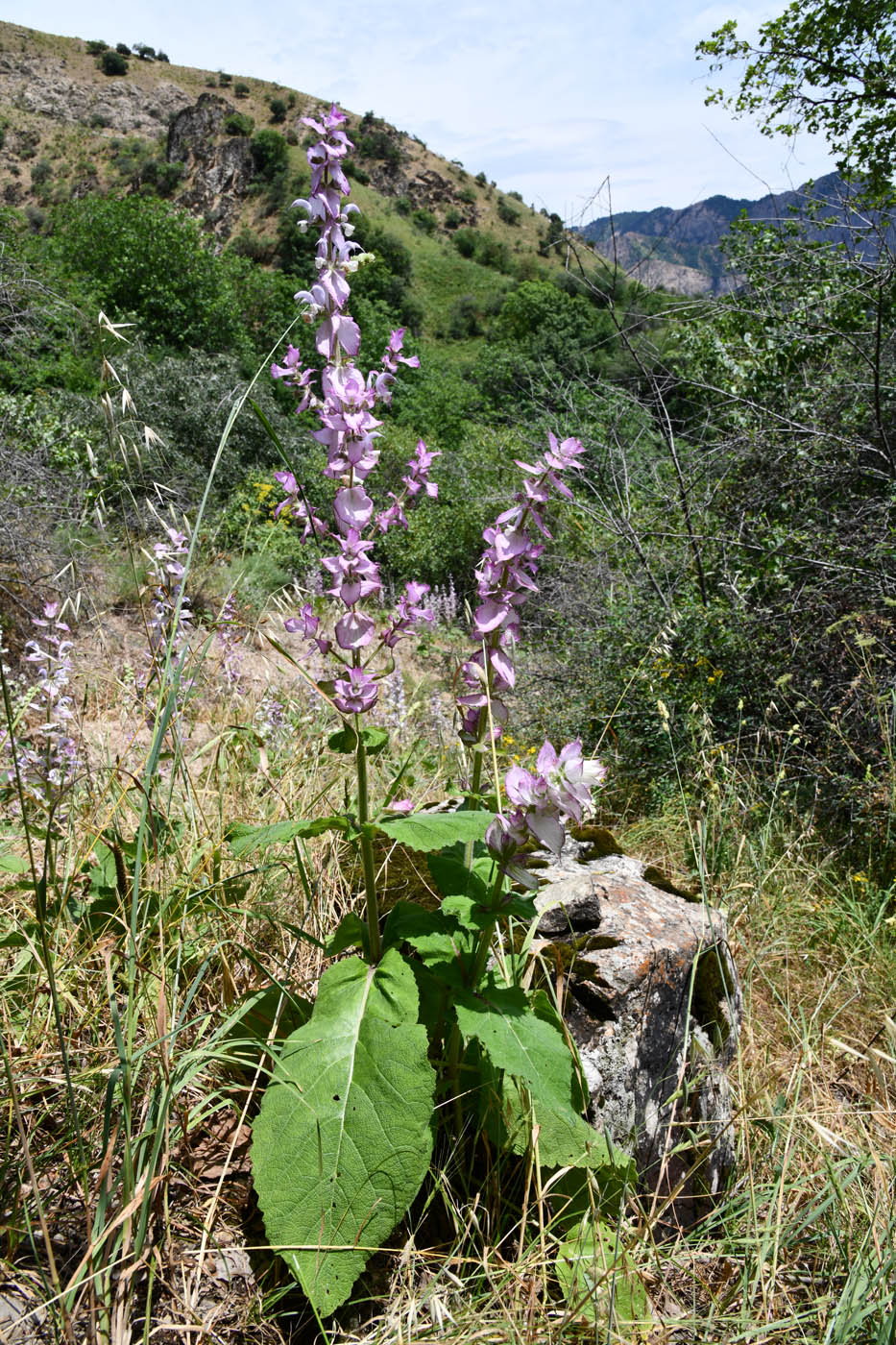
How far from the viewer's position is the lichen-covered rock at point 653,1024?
173 cm

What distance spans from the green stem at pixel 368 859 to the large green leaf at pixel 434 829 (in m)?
0.07

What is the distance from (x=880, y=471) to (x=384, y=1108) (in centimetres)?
465

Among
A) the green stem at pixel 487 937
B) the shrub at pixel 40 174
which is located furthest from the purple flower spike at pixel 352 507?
the shrub at pixel 40 174

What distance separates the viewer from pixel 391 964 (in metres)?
1.44

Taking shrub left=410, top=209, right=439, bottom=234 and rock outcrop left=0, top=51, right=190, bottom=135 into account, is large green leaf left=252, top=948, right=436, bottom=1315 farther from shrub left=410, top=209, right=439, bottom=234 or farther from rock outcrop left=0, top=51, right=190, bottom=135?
rock outcrop left=0, top=51, right=190, bottom=135

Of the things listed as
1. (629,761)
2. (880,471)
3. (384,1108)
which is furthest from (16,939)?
(880,471)

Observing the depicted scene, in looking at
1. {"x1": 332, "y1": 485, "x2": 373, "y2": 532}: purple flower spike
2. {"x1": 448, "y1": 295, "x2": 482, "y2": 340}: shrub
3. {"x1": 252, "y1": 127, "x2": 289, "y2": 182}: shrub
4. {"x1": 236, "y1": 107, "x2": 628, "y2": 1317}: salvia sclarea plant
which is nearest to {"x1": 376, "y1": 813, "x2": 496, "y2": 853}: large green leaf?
{"x1": 236, "y1": 107, "x2": 628, "y2": 1317}: salvia sclarea plant

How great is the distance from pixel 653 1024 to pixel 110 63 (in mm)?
78754

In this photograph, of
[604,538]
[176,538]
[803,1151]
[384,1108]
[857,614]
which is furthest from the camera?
[604,538]

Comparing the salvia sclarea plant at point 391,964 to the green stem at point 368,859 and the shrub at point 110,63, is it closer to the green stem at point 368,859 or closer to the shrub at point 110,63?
the green stem at point 368,859

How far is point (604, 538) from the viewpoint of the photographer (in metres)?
6.66

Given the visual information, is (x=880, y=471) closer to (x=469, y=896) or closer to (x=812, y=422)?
(x=812, y=422)

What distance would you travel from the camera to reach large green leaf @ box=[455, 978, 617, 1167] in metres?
1.24

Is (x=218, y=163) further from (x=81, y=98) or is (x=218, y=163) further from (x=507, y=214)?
(x=507, y=214)
